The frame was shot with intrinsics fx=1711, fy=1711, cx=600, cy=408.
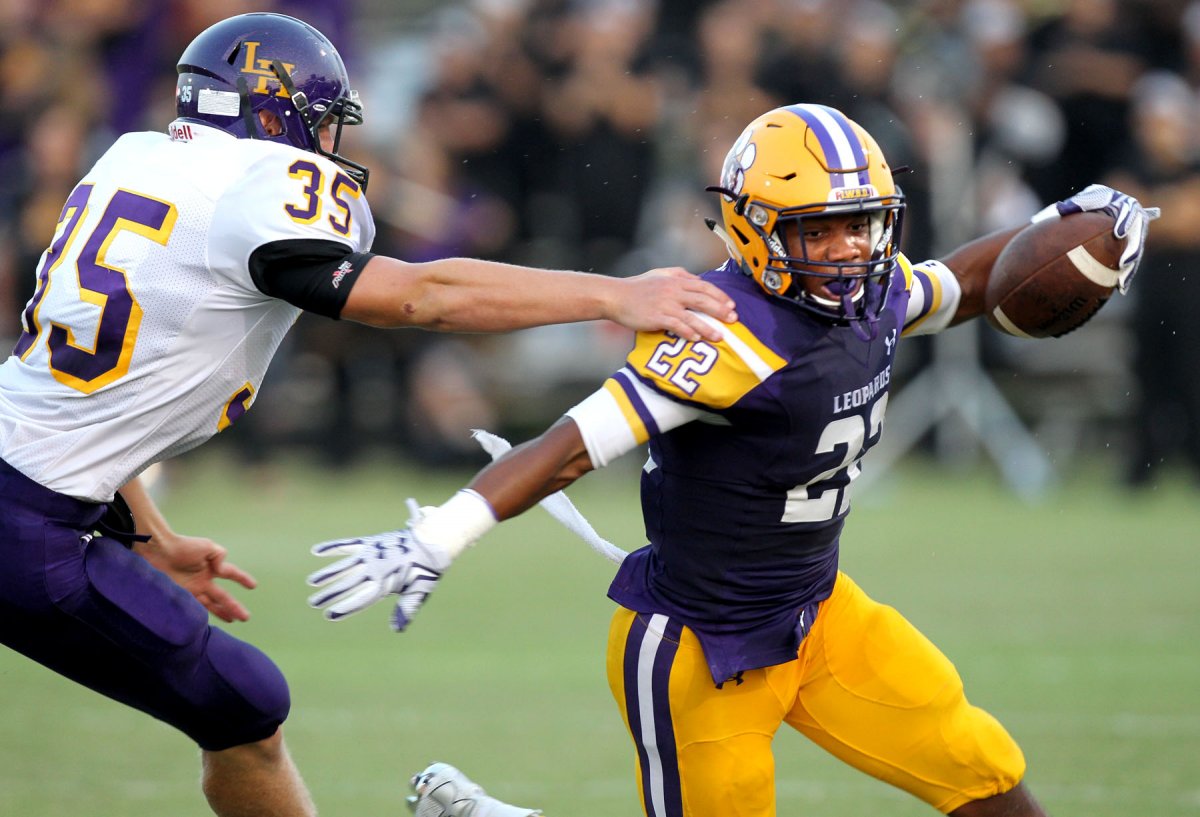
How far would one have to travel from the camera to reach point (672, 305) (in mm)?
3646

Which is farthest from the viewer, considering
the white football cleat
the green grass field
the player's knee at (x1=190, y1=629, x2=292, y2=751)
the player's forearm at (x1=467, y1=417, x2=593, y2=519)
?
the green grass field

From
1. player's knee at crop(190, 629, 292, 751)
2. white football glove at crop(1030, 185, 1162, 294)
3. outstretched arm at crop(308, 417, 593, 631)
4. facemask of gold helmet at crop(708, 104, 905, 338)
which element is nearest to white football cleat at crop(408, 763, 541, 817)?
player's knee at crop(190, 629, 292, 751)

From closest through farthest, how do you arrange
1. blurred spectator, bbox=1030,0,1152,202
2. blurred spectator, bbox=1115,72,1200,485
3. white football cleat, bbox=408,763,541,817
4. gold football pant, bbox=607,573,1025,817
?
1. gold football pant, bbox=607,573,1025,817
2. white football cleat, bbox=408,763,541,817
3. blurred spectator, bbox=1115,72,1200,485
4. blurred spectator, bbox=1030,0,1152,202

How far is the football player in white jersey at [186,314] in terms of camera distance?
3.76 m

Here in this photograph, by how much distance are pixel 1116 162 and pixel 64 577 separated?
8618 mm

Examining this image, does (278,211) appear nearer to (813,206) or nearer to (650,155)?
(813,206)

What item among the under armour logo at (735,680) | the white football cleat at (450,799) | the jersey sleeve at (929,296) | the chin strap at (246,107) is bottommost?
the white football cleat at (450,799)

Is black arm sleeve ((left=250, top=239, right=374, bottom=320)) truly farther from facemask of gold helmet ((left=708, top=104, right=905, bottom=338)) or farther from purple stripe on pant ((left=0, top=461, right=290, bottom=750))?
facemask of gold helmet ((left=708, top=104, right=905, bottom=338))

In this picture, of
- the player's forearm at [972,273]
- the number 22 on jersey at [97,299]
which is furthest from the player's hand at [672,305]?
the number 22 on jersey at [97,299]

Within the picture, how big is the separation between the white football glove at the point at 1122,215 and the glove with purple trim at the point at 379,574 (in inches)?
74.7

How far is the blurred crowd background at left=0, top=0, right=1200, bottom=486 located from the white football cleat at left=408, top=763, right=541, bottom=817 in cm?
720

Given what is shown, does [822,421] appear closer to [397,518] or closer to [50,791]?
[50,791]

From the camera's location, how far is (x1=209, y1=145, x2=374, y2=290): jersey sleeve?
375cm

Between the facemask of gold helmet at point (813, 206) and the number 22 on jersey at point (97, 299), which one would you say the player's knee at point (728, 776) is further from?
the number 22 on jersey at point (97, 299)
